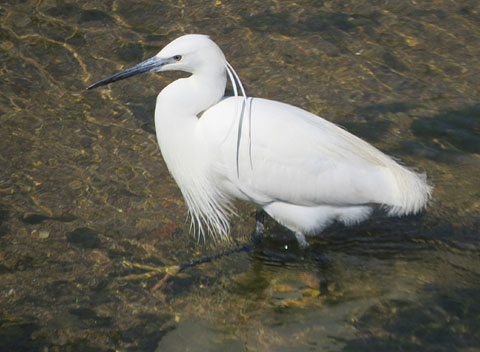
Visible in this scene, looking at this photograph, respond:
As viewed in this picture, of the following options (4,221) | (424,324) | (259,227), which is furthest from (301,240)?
(4,221)

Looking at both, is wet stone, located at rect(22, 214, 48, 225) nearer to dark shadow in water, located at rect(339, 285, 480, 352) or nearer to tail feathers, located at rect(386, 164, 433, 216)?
dark shadow in water, located at rect(339, 285, 480, 352)

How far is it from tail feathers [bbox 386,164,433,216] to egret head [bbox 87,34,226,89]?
130 cm

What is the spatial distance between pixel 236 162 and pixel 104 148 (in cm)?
147

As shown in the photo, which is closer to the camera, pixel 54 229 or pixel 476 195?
pixel 54 229

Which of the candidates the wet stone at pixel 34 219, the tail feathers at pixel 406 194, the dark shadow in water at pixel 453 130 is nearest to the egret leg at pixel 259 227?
the tail feathers at pixel 406 194

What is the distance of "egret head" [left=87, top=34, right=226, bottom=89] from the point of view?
3.03 meters

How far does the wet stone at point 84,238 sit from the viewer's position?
11.9 feet

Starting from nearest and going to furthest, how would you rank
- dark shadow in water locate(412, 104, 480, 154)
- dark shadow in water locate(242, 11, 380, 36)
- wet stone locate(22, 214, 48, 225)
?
1. wet stone locate(22, 214, 48, 225)
2. dark shadow in water locate(412, 104, 480, 154)
3. dark shadow in water locate(242, 11, 380, 36)

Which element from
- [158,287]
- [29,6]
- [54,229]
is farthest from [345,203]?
[29,6]

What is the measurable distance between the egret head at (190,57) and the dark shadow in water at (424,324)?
164cm

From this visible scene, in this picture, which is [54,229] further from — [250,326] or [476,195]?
[476,195]

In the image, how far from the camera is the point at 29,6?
19.0 feet

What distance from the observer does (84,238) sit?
368 centimetres

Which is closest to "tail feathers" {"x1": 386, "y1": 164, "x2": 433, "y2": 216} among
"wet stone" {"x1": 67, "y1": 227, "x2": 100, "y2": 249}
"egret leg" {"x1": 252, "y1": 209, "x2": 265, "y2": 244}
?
"egret leg" {"x1": 252, "y1": 209, "x2": 265, "y2": 244}
